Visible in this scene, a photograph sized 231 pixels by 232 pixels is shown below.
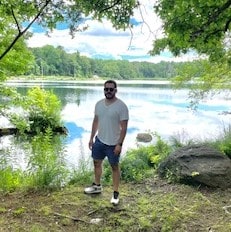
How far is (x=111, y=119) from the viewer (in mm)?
5801

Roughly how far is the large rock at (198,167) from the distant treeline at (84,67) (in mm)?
88608

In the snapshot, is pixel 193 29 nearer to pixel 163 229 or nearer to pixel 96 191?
pixel 163 229

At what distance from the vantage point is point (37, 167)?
7.02 meters

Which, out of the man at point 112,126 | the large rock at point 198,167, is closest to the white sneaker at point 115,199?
the man at point 112,126

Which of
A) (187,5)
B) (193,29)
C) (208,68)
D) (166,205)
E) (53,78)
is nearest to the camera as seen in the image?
(187,5)

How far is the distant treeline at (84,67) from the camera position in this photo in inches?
3986

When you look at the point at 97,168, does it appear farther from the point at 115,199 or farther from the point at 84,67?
the point at 84,67

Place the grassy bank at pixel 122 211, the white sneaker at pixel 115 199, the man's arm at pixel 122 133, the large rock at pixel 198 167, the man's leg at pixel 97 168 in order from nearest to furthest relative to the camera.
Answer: the grassy bank at pixel 122 211
the man's arm at pixel 122 133
the white sneaker at pixel 115 199
the man's leg at pixel 97 168
the large rock at pixel 198 167

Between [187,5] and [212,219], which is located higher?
[187,5]

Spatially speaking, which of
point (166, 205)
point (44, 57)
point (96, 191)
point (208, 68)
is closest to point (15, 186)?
point (96, 191)

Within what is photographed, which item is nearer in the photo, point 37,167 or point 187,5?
point 187,5

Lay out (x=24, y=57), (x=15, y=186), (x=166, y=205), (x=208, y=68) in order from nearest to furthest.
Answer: (x=166, y=205)
(x=15, y=186)
(x=24, y=57)
(x=208, y=68)

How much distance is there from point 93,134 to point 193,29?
7.95 feet

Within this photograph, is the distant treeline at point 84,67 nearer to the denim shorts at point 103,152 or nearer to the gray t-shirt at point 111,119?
the denim shorts at point 103,152
